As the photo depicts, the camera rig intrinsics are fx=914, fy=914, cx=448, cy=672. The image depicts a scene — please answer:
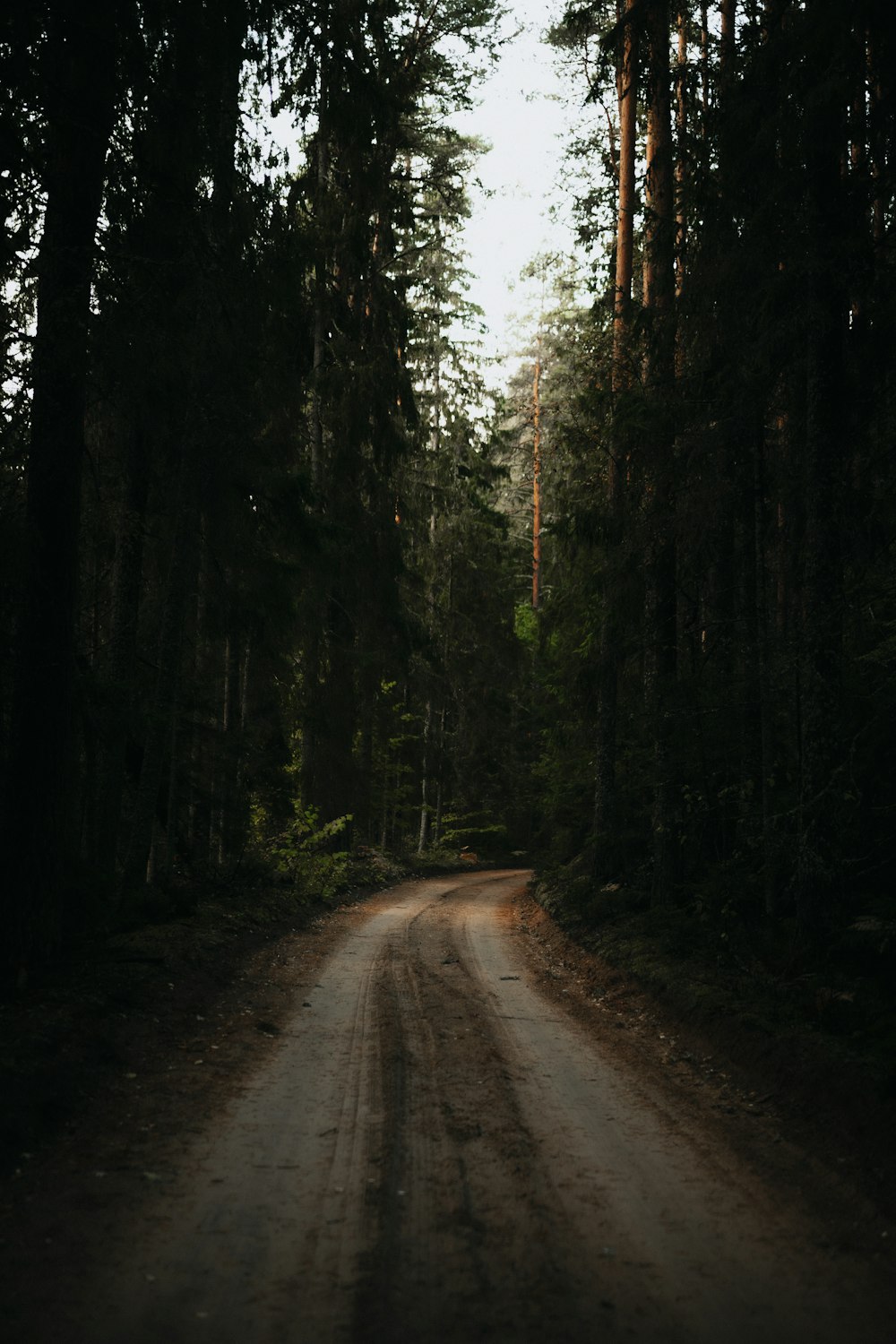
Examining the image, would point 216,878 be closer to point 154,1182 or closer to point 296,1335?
point 154,1182

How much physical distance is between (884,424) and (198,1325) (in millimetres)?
9731

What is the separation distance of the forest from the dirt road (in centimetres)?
326

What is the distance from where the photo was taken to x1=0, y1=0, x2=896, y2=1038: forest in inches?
307

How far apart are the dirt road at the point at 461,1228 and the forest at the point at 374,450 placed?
10.7 feet

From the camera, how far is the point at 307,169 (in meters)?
19.4

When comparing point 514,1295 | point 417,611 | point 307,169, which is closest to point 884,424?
point 514,1295

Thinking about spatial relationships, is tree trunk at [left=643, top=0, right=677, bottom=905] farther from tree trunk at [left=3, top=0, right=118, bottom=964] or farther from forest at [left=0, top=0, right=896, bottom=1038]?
tree trunk at [left=3, top=0, right=118, bottom=964]

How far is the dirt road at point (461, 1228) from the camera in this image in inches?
134

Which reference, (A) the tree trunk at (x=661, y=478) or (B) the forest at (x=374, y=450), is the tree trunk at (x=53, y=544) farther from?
(A) the tree trunk at (x=661, y=478)

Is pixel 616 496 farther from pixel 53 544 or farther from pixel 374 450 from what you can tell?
Answer: pixel 53 544

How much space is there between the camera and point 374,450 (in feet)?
67.3

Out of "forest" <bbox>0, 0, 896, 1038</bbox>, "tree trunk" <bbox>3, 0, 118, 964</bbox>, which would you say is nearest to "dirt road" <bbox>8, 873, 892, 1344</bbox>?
"tree trunk" <bbox>3, 0, 118, 964</bbox>

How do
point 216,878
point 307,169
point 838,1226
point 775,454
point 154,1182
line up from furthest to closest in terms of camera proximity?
point 307,169 < point 216,878 < point 775,454 < point 154,1182 < point 838,1226

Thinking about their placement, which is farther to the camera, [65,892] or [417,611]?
[417,611]
